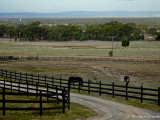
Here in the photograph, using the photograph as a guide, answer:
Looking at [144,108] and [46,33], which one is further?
[46,33]

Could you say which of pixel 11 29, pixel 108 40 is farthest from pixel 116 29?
pixel 11 29

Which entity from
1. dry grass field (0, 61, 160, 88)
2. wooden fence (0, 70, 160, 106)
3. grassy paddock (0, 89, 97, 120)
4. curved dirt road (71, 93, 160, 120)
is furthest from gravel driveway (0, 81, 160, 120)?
dry grass field (0, 61, 160, 88)

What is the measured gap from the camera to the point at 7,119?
49.4 ft

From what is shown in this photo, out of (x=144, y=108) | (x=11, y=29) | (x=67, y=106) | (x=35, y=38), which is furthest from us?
(x=11, y=29)

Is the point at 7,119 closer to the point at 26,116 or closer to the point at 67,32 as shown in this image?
the point at 26,116

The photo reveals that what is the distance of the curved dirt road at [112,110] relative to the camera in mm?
→ 16544

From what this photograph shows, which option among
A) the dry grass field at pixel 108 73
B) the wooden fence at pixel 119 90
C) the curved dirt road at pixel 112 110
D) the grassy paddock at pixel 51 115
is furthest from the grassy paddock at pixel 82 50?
the grassy paddock at pixel 51 115

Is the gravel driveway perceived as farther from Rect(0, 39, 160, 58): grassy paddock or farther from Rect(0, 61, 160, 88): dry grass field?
Rect(0, 39, 160, 58): grassy paddock

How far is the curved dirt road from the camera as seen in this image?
54.3 feet

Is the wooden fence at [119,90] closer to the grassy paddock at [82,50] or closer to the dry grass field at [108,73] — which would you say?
the dry grass field at [108,73]

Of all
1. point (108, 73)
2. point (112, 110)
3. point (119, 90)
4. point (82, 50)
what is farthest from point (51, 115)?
point (82, 50)

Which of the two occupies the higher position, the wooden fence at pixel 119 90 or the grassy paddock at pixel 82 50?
the wooden fence at pixel 119 90

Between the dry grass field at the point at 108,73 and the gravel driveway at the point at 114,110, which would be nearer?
the gravel driveway at the point at 114,110

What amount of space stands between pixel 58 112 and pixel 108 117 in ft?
8.33
